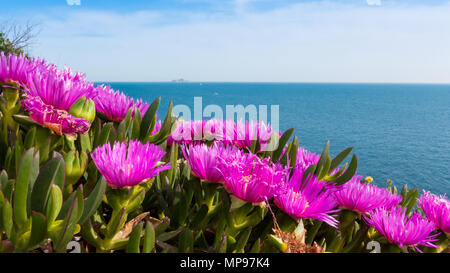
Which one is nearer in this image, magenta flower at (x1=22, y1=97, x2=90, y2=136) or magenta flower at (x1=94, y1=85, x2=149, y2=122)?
magenta flower at (x1=22, y1=97, x2=90, y2=136)

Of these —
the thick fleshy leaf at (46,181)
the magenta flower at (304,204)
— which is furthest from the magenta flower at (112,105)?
the magenta flower at (304,204)

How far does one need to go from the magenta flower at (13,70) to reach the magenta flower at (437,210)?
1555 millimetres

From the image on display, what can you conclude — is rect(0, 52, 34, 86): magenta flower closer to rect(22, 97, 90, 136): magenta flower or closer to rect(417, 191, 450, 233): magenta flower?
rect(22, 97, 90, 136): magenta flower

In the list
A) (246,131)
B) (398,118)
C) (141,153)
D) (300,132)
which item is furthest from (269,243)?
(398,118)

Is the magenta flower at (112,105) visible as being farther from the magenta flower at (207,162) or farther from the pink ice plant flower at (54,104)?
the magenta flower at (207,162)

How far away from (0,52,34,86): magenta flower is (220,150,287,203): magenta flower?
2.70 ft

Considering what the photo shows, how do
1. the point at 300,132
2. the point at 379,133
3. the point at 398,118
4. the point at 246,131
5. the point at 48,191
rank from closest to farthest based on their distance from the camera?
the point at 48,191 → the point at 246,131 → the point at 300,132 → the point at 379,133 → the point at 398,118

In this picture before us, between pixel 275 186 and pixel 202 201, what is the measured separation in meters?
0.36

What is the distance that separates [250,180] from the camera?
38.1 inches

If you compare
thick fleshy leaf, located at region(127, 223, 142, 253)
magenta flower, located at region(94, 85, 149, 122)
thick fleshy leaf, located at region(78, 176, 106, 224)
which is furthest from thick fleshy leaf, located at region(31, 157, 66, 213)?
magenta flower, located at region(94, 85, 149, 122)

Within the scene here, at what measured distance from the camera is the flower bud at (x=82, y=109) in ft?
3.30

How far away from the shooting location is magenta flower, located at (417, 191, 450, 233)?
1.27m

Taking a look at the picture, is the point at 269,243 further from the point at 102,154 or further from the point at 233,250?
the point at 102,154
